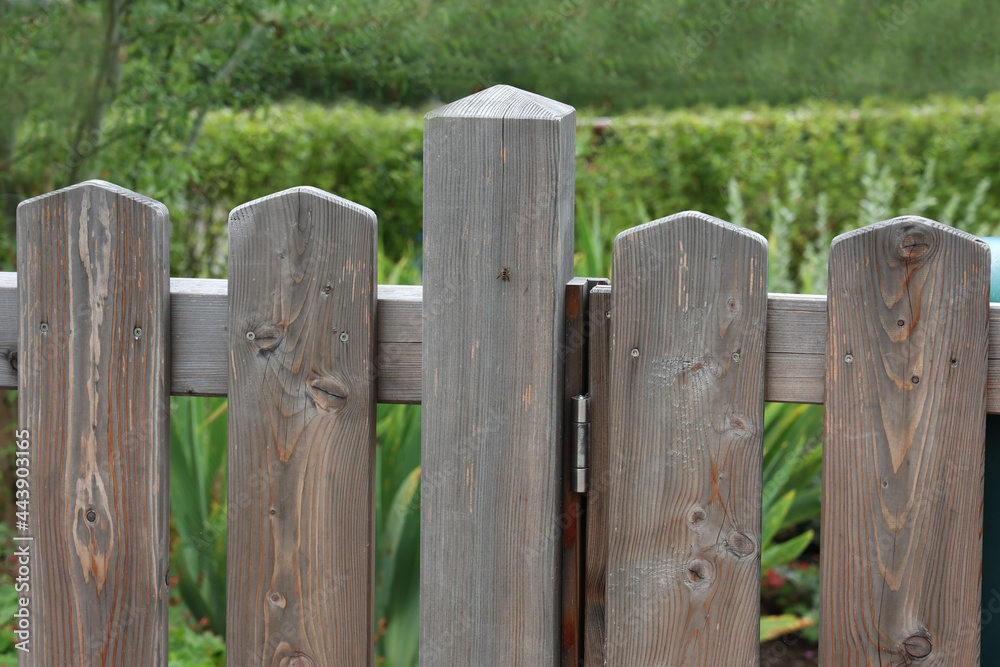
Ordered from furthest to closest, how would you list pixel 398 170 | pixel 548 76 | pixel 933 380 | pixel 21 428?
1. pixel 548 76
2. pixel 398 170
3. pixel 21 428
4. pixel 933 380

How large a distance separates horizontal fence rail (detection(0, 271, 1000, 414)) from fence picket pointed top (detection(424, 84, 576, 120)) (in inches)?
Answer: 8.8

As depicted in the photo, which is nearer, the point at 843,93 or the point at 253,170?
the point at 253,170

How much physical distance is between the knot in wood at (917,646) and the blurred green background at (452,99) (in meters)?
0.79

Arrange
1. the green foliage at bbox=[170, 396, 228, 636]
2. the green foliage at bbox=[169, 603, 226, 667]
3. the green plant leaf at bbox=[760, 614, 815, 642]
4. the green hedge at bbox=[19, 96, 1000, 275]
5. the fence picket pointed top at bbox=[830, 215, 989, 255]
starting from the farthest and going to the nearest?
the green hedge at bbox=[19, 96, 1000, 275] < the green plant leaf at bbox=[760, 614, 815, 642] < the green foliage at bbox=[170, 396, 228, 636] < the green foliage at bbox=[169, 603, 226, 667] < the fence picket pointed top at bbox=[830, 215, 989, 255]

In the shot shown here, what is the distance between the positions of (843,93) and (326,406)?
7397 millimetres

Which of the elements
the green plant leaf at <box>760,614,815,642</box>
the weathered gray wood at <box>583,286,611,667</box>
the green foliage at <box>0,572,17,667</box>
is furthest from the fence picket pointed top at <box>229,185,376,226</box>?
the green plant leaf at <box>760,614,815,642</box>

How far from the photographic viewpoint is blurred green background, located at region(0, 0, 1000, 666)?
1938 millimetres

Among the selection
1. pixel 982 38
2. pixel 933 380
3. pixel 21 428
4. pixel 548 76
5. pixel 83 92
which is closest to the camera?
pixel 933 380

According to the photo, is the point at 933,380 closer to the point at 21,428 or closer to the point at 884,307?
the point at 884,307

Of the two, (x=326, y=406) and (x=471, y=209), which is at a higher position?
(x=471, y=209)

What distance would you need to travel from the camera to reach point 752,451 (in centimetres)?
94

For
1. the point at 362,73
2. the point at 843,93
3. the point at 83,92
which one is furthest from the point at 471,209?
the point at 843,93

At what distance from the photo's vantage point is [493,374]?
961mm

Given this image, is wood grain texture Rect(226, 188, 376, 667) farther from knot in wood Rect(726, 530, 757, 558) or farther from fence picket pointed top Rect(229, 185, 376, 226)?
knot in wood Rect(726, 530, 757, 558)
